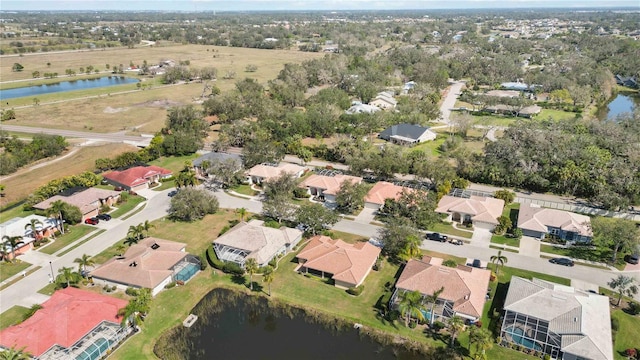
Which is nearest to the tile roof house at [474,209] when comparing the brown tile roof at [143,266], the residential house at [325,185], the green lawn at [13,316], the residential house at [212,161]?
the residential house at [325,185]

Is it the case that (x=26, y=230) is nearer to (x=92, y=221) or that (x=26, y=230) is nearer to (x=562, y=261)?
(x=92, y=221)

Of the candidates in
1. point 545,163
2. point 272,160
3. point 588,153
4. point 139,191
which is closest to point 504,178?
point 545,163

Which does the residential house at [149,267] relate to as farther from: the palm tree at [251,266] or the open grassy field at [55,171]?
the open grassy field at [55,171]

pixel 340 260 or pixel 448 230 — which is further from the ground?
pixel 340 260

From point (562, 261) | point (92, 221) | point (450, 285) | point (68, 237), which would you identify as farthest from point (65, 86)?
point (562, 261)

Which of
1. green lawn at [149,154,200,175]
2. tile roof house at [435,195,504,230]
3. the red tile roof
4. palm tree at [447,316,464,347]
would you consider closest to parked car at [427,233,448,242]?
tile roof house at [435,195,504,230]

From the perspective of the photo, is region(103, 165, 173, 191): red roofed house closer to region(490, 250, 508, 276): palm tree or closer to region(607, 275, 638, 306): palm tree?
region(490, 250, 508, 276): palm tree

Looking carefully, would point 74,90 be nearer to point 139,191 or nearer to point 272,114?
point 272,114
